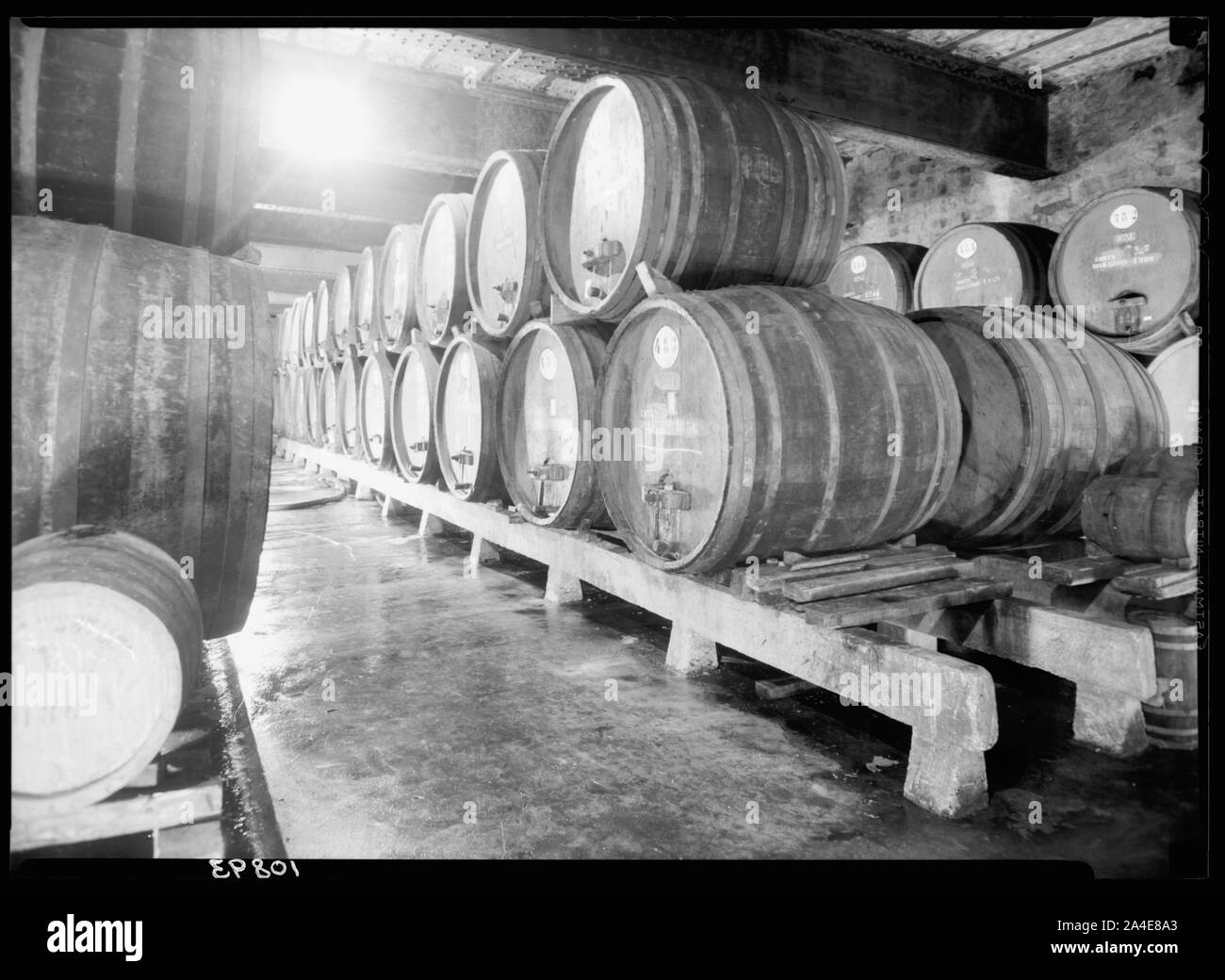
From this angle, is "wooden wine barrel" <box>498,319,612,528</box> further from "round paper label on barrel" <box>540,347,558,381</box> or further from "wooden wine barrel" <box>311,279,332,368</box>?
"wooden wine barrel" <box>311,279,332,368</box>

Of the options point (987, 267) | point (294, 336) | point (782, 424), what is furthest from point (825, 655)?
point (294, 336)

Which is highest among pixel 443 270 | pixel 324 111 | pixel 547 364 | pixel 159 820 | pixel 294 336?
pixel 324 111

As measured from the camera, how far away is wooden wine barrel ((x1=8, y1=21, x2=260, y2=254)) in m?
2.20

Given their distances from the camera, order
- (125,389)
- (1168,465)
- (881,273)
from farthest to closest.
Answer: (881,273), (1168,465), (125,389)

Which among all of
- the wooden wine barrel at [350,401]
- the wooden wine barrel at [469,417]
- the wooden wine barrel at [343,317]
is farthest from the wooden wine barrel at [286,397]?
the wooden wine barrel at [469,417]

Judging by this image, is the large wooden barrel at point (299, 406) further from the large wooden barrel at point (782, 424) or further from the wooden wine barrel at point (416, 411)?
the large wooden barrel at point (782, 424)

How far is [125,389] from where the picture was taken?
2117 millimetres

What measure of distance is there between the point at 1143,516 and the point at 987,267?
3.28 metres

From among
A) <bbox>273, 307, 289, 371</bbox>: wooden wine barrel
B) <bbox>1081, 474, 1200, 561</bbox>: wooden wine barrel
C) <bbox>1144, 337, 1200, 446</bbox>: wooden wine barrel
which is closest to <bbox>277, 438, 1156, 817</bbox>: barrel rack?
<bbox>1081, 474, 1200, 561</bbox>: wooden wine barrel

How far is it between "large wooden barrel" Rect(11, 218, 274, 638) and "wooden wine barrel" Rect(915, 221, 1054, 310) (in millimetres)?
4945

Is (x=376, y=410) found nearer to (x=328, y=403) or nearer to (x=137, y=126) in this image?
(x=328, y=403)
